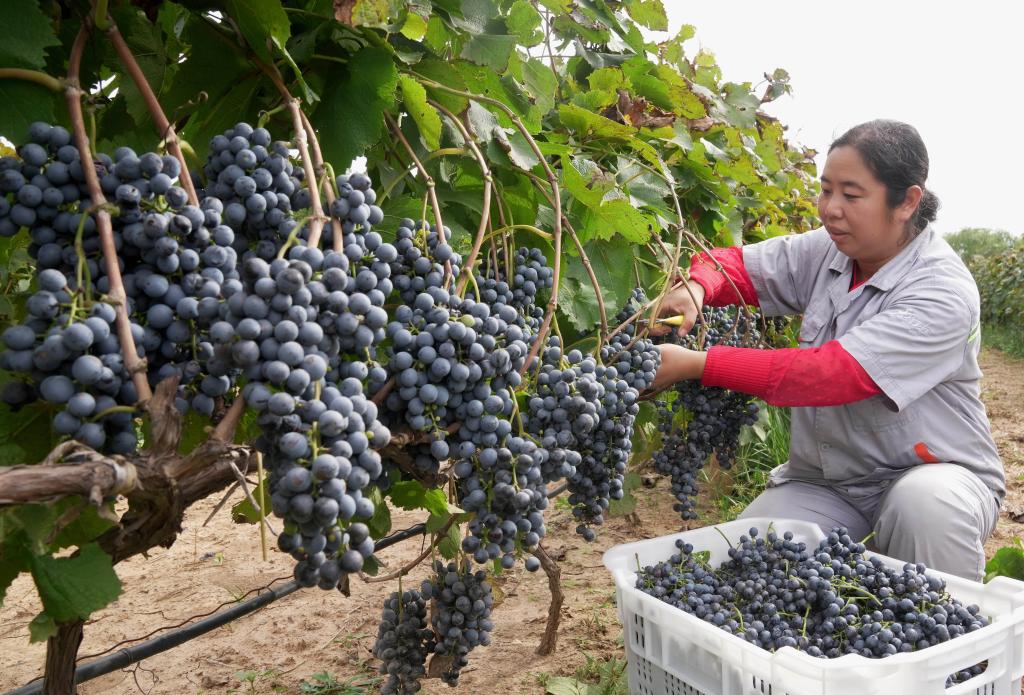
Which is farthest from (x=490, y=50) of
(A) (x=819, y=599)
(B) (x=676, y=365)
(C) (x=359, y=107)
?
(A) (x=819, y=599)

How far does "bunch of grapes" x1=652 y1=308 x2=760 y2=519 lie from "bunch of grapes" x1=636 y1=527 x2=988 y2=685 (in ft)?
1.23

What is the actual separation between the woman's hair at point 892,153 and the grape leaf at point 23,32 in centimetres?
259

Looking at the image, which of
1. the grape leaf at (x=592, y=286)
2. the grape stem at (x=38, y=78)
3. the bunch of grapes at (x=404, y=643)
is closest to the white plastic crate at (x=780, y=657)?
the bunch of grapes at (x=404, y=643)

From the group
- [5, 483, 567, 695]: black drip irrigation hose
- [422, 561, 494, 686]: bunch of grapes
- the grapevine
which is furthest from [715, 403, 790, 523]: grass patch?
the grapevine

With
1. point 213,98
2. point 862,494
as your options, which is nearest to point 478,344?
point 213,98

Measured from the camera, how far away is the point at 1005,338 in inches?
555

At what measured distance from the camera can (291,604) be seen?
389 centimetres

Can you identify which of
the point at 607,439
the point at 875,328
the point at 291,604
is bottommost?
the point at 291,604

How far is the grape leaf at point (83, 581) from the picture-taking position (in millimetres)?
1218

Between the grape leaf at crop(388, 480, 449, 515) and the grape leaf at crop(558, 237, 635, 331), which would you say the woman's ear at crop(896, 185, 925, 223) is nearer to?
the grape leaf at crop(558, 237, 635, 331)

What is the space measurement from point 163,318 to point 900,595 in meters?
2.17

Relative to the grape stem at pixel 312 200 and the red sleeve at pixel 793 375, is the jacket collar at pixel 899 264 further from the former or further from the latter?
the grape stem at pixel 312 200

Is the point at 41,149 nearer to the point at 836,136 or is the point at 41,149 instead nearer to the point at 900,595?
the point at 900,595

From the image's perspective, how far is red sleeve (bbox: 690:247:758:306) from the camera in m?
2.91
